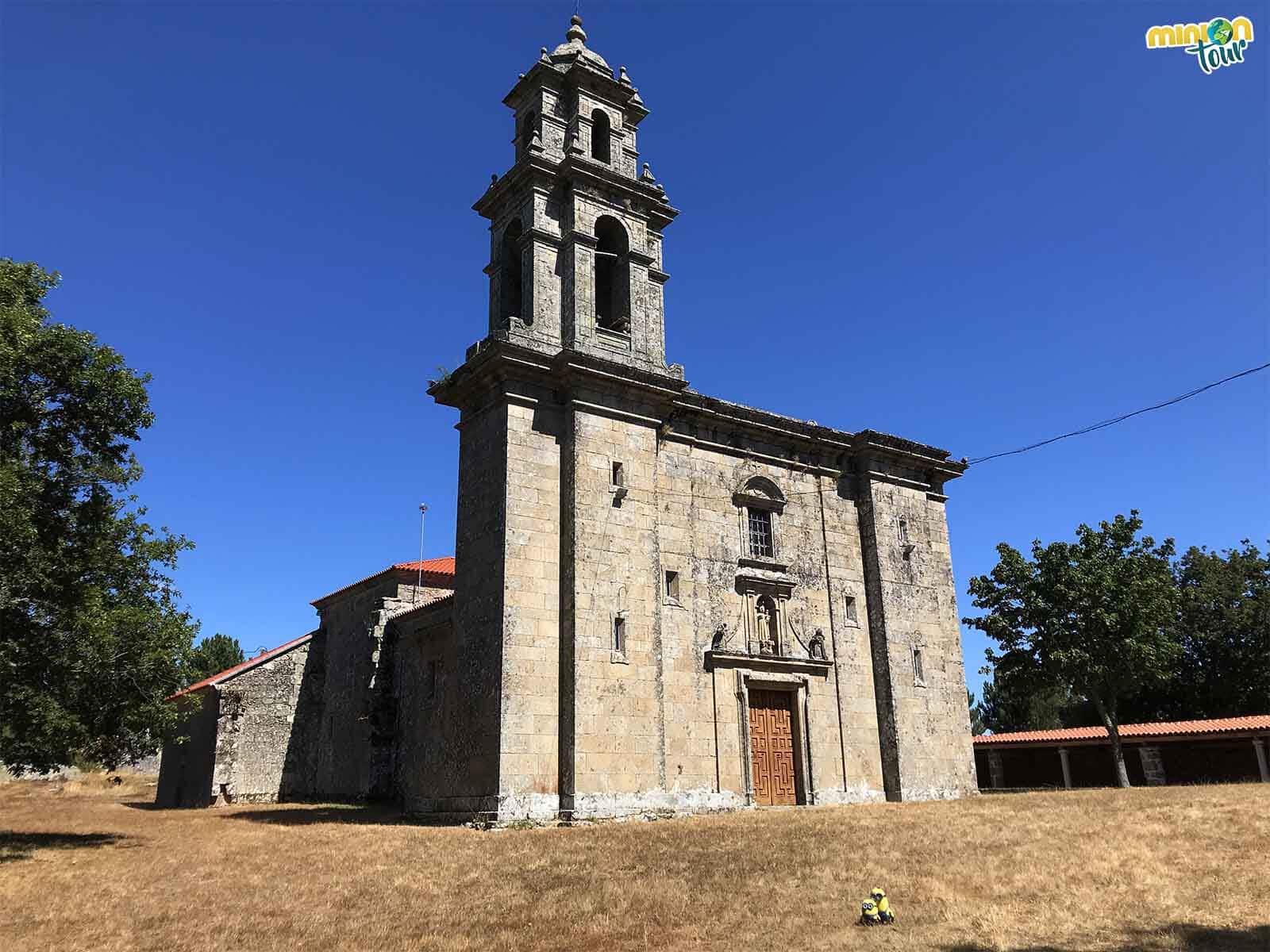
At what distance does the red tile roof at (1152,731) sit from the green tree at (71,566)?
32.0 metres

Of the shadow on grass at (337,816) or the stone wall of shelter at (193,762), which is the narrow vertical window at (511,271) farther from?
the stone wall of shelter at (193,762)

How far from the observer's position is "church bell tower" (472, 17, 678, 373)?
22594 millimetres

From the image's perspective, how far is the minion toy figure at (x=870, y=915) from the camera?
10219mm

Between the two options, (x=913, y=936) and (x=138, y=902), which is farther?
(x=138, y=902)

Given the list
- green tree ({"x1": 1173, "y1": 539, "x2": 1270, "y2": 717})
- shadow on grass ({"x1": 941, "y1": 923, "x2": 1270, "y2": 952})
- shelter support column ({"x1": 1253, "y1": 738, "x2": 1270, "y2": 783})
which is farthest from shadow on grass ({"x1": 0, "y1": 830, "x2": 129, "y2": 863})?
green tree ({"x1": 1173, "y1": 539, "x2": 1270, "y2": 717})

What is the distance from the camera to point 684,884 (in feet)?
40.2

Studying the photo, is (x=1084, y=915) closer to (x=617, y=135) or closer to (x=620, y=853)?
(x=620, y=853)

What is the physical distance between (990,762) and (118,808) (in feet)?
114

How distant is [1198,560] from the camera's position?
157 ft

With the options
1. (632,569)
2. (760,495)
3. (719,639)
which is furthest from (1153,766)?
(632,569)

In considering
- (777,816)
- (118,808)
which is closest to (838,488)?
(777,816)

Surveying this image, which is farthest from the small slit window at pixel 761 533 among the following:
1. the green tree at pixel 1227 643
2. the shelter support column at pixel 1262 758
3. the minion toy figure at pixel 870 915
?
the green tree at pixel 1227 643

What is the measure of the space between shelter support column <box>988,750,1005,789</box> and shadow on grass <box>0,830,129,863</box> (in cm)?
3345

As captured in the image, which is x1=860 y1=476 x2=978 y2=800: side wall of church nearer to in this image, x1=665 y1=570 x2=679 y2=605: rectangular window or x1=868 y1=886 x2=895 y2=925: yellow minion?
x1=665 y1=570 x2=679 y2=605: rectangular window
